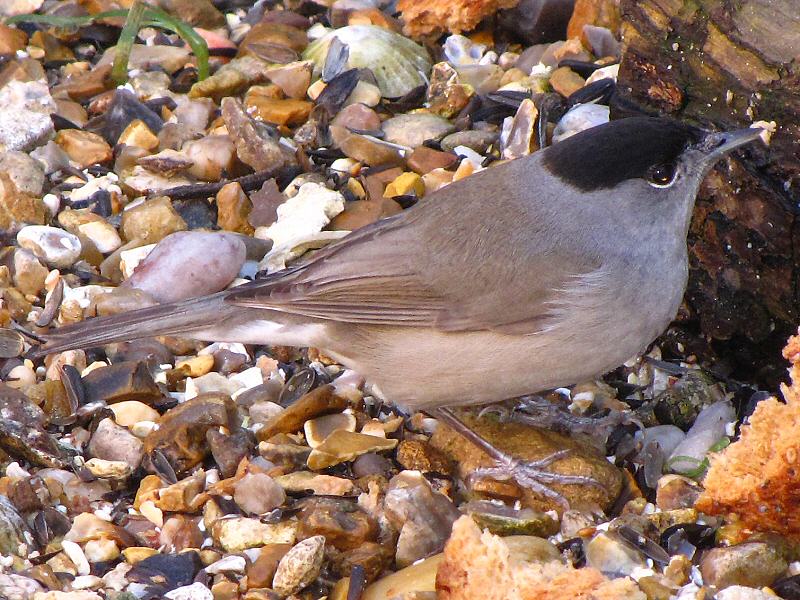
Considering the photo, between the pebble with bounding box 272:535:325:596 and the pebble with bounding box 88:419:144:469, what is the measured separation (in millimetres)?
867

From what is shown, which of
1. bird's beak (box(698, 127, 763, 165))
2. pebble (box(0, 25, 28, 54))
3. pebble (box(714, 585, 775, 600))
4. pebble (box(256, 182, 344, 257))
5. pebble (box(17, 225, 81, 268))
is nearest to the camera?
pebble (box(714, 585, 775, 600))

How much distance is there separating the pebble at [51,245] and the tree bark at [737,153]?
253 cm

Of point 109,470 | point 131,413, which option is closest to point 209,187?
point 131,413

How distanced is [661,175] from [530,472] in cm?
117

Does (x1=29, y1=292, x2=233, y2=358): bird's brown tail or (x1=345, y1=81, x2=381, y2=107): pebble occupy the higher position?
(x1=345, y1=81, x2=381, y2=107): pebble

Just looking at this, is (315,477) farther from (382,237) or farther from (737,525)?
(737,525)

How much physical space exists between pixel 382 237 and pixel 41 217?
1877mm

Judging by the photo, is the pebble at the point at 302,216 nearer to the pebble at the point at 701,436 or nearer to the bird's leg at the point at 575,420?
the bird's leg at the point at 575,420

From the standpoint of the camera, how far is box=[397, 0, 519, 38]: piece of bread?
608 centimetres

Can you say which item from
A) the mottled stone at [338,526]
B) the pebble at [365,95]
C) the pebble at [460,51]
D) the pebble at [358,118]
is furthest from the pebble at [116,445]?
the pebble at [460,51]

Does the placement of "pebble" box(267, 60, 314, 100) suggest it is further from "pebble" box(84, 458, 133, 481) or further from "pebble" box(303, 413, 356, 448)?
"pebble" box(84, 458, 133, 481)

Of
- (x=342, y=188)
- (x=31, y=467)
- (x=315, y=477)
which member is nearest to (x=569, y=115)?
(x=342, y=188)

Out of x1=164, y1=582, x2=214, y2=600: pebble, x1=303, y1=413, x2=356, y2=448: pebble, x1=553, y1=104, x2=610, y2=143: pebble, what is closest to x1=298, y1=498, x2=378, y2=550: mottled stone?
x1=164, y1=582, x2=214, y2=600: pebble

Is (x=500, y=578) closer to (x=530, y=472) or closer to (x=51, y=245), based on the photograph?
(x=530, y=472)
